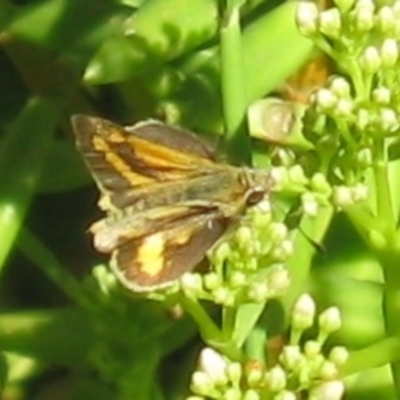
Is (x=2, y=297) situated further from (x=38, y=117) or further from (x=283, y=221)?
(x=283, y=221)

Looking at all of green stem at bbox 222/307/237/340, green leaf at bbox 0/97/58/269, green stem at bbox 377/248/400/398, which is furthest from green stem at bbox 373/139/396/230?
green leaf at bbox 0/97/58/269

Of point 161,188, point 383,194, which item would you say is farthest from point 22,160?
Result: point 383,194

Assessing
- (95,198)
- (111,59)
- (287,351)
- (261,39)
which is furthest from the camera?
(95,198)

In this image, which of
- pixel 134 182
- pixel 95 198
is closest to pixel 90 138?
Answer: pixel 134 182

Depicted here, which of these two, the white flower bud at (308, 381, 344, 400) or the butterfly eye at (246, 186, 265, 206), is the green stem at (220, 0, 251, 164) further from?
the white flower bud at (308, 381, 344, 400)

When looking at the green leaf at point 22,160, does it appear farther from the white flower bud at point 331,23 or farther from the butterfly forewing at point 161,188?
the white flower bud at point 331,23

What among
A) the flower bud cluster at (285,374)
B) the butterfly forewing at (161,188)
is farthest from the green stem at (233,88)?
the flower bud cluster at (285,374)

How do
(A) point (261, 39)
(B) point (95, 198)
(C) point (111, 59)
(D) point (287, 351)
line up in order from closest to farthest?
(D) point (287, 351) → (C) point (111, 59) → (A) point (261, 39) → (B) point (95, 198)
